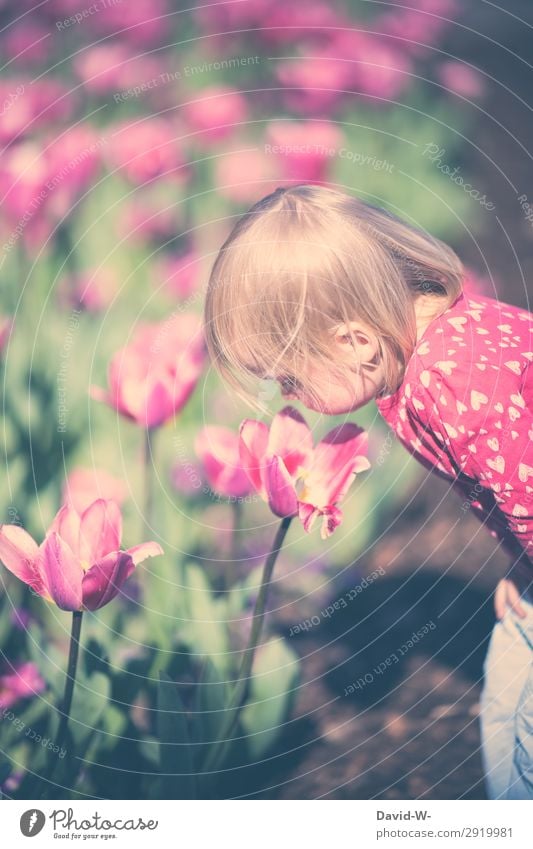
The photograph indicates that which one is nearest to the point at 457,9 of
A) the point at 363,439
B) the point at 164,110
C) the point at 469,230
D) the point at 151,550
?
the point at 469,230

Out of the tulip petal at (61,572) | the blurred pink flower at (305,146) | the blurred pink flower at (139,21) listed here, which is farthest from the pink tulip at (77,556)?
the blurred pink flower at (139,21)

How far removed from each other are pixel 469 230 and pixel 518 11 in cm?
27

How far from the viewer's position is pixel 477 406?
96 centimetres

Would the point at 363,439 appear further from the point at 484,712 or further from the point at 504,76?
the point at 504,76

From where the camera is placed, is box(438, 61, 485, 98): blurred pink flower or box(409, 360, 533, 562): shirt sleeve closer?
box(409, 360, 533, 562): shirt sleeve

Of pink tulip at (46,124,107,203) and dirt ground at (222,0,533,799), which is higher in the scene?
pink tulip at (46,124,107,203)

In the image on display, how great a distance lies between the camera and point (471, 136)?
106 centimetres

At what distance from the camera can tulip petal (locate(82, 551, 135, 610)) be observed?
100cm

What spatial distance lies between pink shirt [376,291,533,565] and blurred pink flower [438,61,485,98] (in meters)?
0.25

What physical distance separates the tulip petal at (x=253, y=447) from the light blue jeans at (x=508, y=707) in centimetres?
32

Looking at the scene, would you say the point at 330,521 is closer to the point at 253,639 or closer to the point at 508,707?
the point at 253,639

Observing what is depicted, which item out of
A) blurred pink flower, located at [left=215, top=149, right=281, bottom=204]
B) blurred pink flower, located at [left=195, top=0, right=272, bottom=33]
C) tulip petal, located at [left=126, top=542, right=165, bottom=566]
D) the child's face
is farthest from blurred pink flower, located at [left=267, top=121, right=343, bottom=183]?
tulip petal, located at [left=126, top=542, right=165, bottom=566]

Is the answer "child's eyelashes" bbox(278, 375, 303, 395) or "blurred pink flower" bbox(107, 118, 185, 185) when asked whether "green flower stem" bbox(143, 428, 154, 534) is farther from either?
"blurred pink flower" bbox(107, 118, 185, 185)

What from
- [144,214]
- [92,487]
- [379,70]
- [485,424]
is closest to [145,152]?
[144,214]
